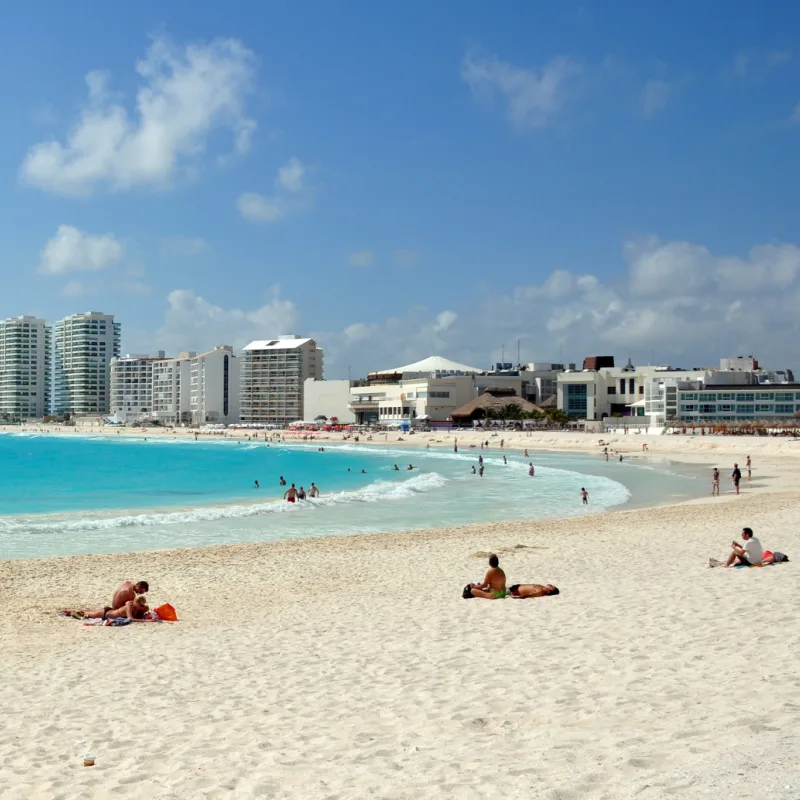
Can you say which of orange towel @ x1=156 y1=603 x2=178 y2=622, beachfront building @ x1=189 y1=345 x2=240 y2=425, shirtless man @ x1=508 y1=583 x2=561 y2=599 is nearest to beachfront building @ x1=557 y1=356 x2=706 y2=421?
Result: beachfront building @ x1=189 y1=345 x2=240 y2=425

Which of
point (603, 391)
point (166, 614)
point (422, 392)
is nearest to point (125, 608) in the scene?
point (166, 614)

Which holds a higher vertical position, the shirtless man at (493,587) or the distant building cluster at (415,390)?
the distant building cluster at (415,390)

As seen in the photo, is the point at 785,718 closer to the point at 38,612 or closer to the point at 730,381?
the point at 38,612

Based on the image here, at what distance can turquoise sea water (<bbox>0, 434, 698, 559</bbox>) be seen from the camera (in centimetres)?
2416

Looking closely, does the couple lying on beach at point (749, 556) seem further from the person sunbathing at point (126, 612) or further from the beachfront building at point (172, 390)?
the beachfront building at point (172, 390)

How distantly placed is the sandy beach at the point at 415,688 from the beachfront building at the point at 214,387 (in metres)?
154

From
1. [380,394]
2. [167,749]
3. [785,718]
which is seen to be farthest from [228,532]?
[380,394]

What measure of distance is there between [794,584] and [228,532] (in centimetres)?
1683

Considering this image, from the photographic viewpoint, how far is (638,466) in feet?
180

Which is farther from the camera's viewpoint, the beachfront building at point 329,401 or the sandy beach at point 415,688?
the beachfront building at point 329,401

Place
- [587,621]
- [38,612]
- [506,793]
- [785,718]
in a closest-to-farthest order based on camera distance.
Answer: [506,793]
[785,718]
[587,621]
[38,612]

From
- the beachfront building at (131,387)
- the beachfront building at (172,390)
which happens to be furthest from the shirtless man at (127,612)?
the beachfront building at (131,387)

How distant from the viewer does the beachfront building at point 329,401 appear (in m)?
134

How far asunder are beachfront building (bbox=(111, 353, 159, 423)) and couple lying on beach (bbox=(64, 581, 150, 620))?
179 m
